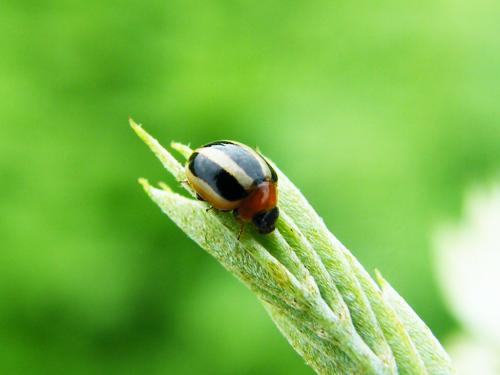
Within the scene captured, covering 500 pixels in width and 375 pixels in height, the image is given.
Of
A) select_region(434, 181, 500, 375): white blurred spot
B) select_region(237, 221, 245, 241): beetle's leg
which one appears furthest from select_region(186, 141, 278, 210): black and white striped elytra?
select_region(434, 181, 500, 375): white blurred spot

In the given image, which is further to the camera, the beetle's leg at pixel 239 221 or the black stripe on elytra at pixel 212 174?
the black stripe on elytra at pixel 212 174

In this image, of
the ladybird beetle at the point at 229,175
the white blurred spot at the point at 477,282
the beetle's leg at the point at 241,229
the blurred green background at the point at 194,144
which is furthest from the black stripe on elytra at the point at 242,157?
the blurred green background at the point at 194,144

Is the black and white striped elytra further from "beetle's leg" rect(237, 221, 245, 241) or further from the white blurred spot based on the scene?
the white blurred spot

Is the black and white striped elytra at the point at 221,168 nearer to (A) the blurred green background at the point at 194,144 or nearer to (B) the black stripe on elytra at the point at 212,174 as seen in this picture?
(B) the black stripe on elytra at the point at 212,174

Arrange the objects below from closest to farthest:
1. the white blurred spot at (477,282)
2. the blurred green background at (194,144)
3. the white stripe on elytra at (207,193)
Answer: the white stripe on elytra at (207,193), the white blurred spot at (477,282), the blurred green background at (194,144)

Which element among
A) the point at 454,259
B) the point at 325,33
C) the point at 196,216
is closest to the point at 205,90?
the point at 325,33

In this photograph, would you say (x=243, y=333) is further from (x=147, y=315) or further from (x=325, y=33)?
(x=325, y=33)

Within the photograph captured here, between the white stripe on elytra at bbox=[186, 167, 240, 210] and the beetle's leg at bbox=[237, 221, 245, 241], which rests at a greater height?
the white stripe on elytra at bbox=[186, 167, 240, 210]
